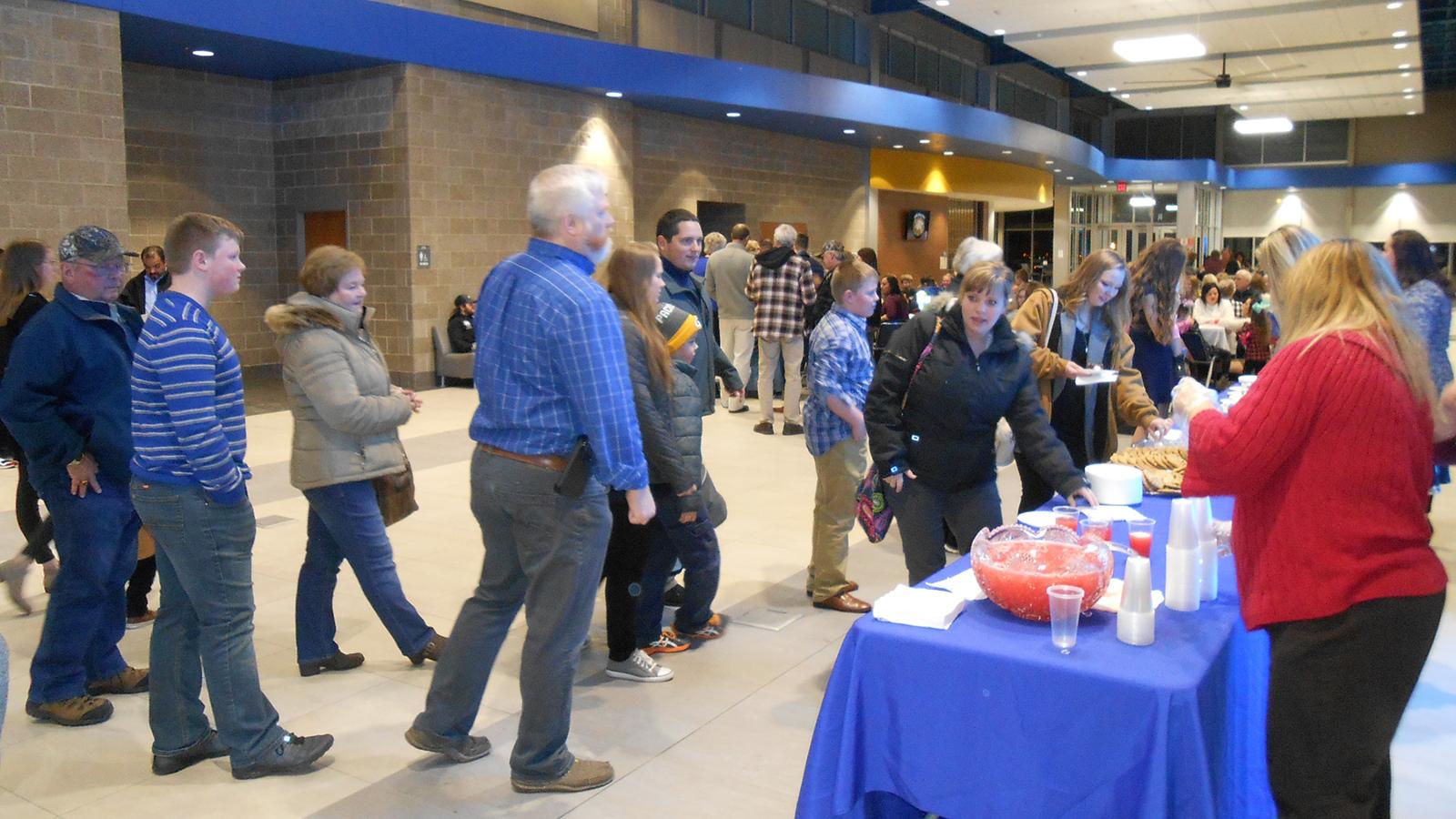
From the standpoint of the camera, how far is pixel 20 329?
4.07 metres

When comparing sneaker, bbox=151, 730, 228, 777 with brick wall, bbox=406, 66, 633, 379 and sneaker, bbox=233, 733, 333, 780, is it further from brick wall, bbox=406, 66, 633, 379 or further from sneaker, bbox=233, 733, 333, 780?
brick wall, bbox=406, 66, 633, 379

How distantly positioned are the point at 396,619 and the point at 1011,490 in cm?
408

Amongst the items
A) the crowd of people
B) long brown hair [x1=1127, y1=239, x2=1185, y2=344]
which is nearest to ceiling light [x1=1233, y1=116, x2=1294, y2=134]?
long brown hair [x1=1127, y1=239, x2=1185, y2=344]

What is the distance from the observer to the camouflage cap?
321cm

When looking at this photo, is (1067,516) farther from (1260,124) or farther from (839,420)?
(1260,124)

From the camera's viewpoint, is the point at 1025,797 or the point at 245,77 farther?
the point at 245,77

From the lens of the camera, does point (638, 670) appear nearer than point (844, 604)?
Yes

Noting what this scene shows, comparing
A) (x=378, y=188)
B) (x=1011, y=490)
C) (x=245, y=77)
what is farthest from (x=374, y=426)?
(x=245, y=77)

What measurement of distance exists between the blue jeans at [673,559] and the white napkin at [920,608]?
133cm

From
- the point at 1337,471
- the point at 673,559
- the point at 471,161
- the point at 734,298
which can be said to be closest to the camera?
the point at 1337,471

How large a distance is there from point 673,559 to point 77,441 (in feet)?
6.00

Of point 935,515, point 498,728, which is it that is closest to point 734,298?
point 935,515

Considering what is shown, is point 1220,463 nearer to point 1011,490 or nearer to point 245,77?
point 1011,490

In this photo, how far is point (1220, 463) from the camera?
205 centimetres
